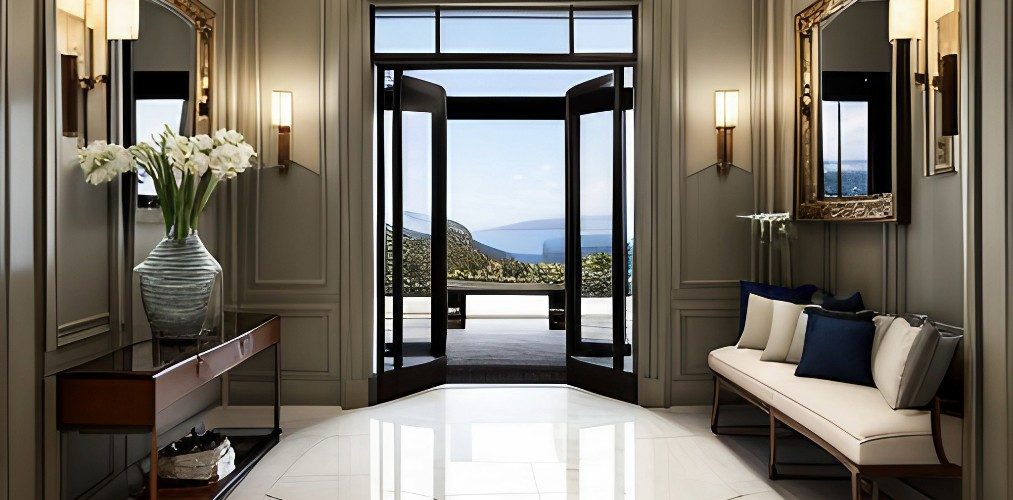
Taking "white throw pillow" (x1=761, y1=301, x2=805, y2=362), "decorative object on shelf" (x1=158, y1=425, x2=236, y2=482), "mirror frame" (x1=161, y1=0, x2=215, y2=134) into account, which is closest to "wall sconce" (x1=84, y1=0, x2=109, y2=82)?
"mirror frame" (x1=161, y1=0, x2=215, y2=134)

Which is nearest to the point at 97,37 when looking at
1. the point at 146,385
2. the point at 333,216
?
the point at 146,385

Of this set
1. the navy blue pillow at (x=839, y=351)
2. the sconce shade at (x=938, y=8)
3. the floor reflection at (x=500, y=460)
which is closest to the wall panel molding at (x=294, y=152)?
the floor reflection at (x=500, y=460)

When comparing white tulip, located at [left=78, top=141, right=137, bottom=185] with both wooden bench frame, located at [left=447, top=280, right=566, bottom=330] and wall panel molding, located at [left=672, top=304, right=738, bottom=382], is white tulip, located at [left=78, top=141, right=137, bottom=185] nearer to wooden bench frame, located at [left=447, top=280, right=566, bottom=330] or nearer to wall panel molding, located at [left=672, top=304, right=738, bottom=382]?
wall panel molding, located at [left=672, top=304, right=738, bottom=382]

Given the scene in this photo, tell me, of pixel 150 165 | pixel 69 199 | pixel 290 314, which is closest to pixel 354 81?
pixel 290 314

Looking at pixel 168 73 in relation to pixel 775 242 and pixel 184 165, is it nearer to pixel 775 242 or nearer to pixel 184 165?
pixel 184 165

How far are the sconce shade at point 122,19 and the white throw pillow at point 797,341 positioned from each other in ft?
12.5

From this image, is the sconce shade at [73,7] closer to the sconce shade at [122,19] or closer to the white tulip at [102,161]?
the sconce shade at [122,19]

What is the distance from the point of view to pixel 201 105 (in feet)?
14.3

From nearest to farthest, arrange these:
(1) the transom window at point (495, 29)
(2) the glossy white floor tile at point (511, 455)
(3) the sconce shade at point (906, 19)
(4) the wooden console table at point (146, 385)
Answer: (4) the wooden console table at point (146, 385) < (3) the sconce shade at point (906, 19) < (2) the glossy white floor tile at point (511, 455) < (1) the transom window at point (495, 29)

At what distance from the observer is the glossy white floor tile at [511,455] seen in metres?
3.39

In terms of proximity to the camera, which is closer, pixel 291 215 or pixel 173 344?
pixel 173 344

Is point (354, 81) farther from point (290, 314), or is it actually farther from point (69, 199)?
→ point (69, 199)

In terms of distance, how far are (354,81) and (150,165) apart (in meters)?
2.11

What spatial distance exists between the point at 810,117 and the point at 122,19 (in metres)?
4.01
